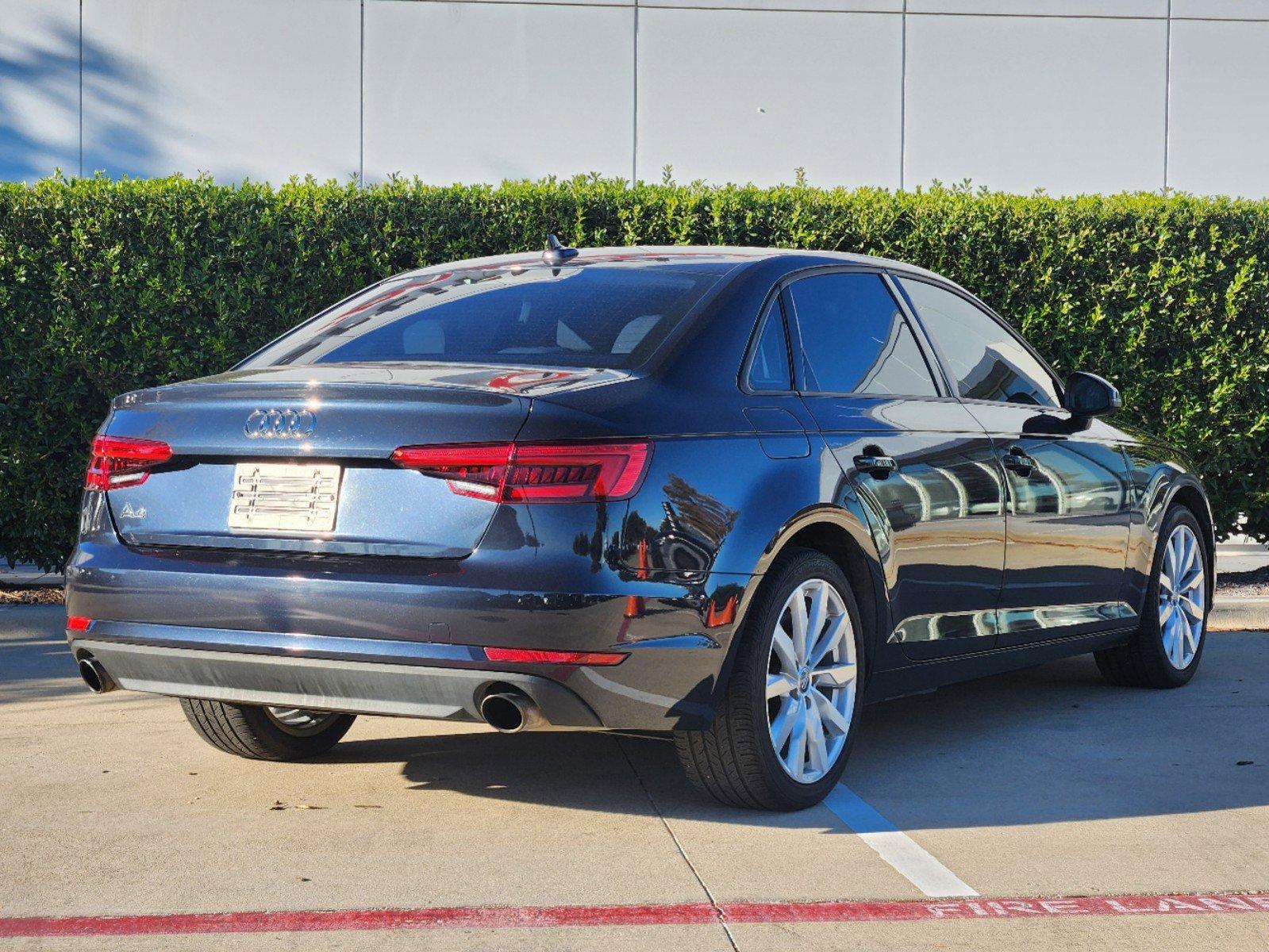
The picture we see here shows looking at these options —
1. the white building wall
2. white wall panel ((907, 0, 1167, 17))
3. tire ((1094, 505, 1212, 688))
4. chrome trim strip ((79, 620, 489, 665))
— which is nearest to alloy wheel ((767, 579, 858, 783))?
chrome trim strip ((79, 620, 489, 665))

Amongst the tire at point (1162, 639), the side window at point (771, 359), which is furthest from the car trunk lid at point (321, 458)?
the tire at point (1162, 639)

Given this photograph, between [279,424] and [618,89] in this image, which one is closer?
[279,424]

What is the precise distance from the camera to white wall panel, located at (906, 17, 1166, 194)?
44.3 ft

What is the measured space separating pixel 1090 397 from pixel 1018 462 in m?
0.71

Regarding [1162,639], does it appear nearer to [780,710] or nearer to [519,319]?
[780,710]

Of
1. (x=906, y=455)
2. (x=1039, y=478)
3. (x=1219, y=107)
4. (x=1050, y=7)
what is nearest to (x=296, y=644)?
(x=906, y=455)

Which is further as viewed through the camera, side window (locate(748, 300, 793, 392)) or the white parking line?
side window (locate(748, 300, 793, 392))

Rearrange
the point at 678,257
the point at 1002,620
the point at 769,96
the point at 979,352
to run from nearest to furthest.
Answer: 1. the point at 678,257
2. the point at 1002,620
3. the point at 979,352
4. the point at 769,96

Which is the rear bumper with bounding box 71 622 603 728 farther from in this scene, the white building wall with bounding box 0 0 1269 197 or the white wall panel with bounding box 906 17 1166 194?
the white wall panel with bounding box 906 17 1166 194

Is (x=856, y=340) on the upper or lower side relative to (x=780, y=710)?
upper

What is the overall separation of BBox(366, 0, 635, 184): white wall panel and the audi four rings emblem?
898 cm

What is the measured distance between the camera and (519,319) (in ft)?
16.4

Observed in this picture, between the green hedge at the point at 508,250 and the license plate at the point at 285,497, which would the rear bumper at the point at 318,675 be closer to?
the license plate at the point at 285,497

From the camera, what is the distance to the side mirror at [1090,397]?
6.35 m
